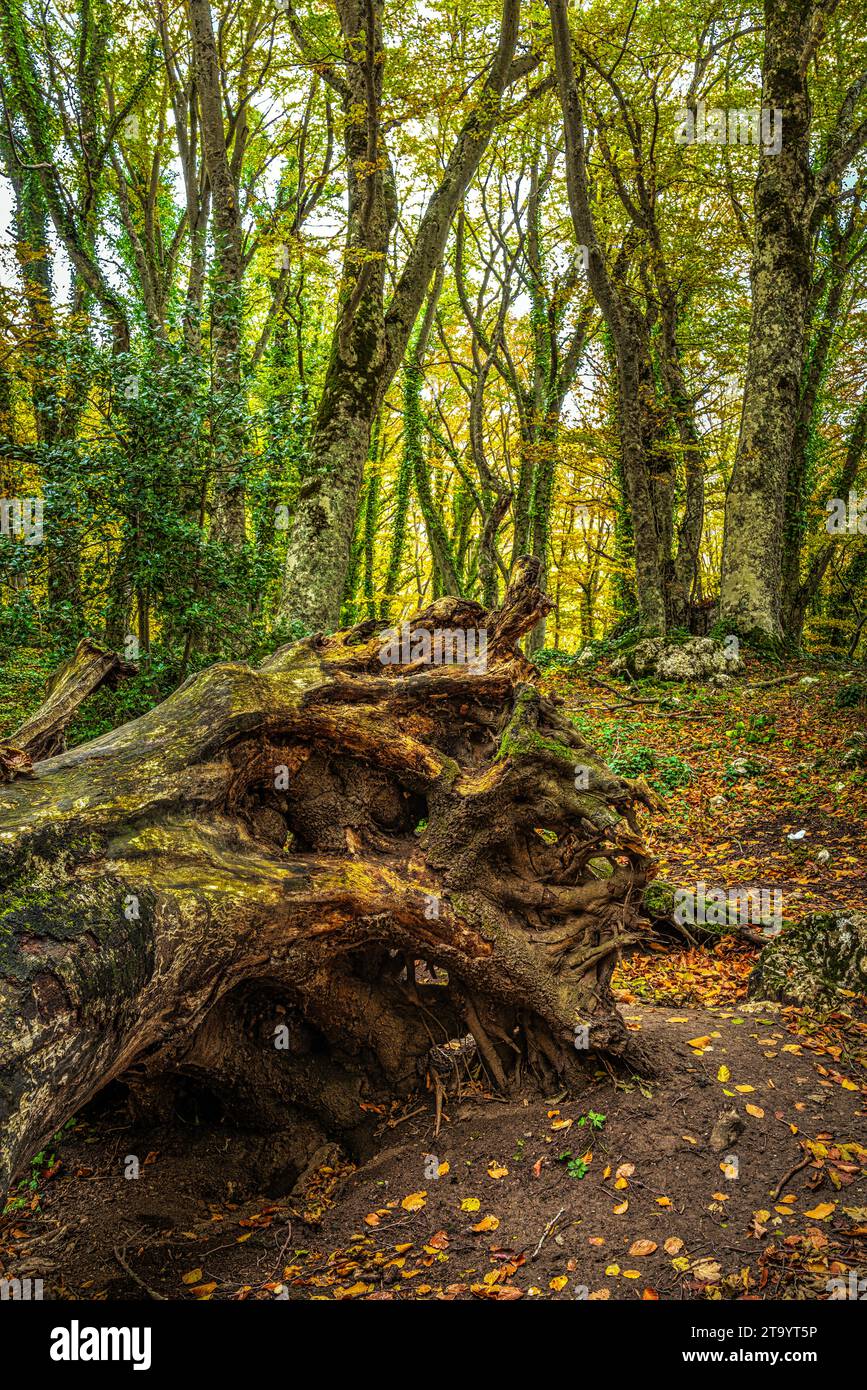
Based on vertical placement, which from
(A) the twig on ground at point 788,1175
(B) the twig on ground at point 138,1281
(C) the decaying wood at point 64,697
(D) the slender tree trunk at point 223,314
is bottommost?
(B) the twig on ground at point 138,1281

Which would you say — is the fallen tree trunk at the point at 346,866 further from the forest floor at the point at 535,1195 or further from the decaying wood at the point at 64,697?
the decaying wood at the point at 64,697

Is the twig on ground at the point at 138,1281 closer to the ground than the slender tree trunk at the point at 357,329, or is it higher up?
closer to the ground

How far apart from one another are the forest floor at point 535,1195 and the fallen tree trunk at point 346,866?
1.03 ft

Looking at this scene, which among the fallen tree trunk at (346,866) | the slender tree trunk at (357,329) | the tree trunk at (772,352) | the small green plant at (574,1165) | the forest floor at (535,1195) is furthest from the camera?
the tree trunk at (772,352)

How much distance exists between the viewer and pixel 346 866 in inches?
153

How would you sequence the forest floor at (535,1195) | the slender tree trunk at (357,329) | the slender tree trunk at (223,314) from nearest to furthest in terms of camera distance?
the forest floor at (535,1195) < the slender tree trunk at (223,314) < the slender tree trunk at (357,329)

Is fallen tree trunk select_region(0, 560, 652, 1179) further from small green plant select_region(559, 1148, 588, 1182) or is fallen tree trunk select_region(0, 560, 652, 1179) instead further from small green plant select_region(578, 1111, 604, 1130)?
small green plant select_region(559, 1148, 588, 1182)

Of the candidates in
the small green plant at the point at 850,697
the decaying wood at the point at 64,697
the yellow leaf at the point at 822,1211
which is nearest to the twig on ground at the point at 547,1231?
the yellow leaf at the point at 822,1211

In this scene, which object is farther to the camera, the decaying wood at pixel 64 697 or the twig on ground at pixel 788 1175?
the decaying wood at pixel 64 697

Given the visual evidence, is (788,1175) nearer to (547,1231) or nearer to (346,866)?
(547,1231)

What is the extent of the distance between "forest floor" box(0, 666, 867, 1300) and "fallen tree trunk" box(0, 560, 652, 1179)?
314mm

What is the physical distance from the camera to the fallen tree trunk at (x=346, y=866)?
10.5ft

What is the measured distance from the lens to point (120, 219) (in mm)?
14406

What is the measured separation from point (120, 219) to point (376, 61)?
778cm
